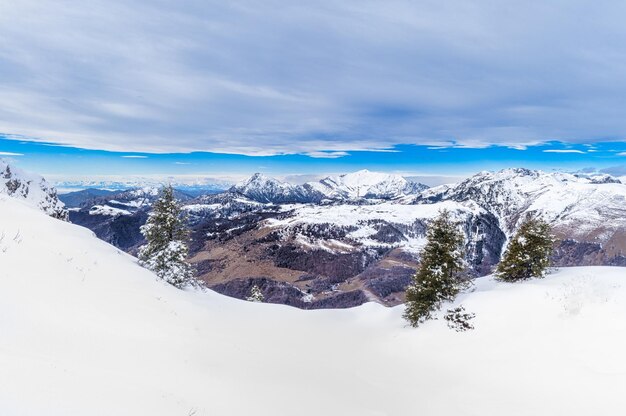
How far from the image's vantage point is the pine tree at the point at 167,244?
2994 cm

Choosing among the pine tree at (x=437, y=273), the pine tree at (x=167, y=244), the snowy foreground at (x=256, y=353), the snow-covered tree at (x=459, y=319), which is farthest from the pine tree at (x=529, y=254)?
the pine tree at (x=167, y=244)

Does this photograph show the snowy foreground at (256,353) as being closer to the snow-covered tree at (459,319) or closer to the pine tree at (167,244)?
the snow-covered tree at (459,319)

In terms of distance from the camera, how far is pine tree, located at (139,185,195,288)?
29.9m

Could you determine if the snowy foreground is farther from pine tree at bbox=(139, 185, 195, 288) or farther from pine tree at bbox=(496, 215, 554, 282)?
pine tree at bbox=(139, 185, 195, 288)

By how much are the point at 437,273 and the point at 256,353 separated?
15.3 metres

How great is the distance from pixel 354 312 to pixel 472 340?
62.5 feet

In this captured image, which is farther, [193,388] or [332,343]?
[332,343]

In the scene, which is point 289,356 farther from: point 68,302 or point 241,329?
point 68,302

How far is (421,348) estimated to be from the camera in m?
21.4

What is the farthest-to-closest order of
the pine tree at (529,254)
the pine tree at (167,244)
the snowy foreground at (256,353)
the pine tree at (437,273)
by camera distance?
the pine tree at (167,244), the pine tree at (437,273), the pine tree at (529,254), the snowy foreground at (256,353)

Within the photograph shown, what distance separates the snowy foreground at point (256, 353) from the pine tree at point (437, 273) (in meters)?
1.74

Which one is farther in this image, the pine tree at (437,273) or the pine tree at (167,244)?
the pine tree at (167,244)

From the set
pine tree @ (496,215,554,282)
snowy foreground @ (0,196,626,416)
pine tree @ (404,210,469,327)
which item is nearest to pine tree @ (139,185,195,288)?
snowy foreground @ (0,196,626,416)

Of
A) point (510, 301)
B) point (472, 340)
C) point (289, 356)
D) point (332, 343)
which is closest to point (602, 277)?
point (510, 301)
